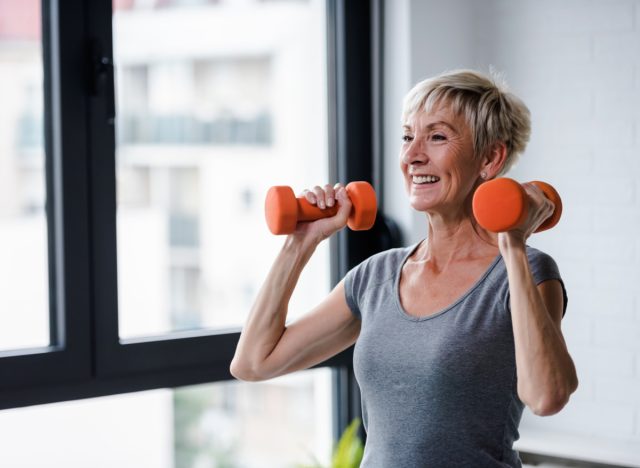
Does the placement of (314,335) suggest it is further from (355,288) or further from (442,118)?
(442,118)

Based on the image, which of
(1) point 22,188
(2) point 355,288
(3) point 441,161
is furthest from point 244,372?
(1) point 22,188

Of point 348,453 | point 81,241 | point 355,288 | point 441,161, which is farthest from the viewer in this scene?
point 348,453

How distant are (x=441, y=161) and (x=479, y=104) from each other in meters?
0.13

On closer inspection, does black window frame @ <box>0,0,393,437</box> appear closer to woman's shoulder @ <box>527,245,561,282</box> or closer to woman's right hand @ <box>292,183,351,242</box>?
woman's right hand @ <box>292,183,351,242</box>

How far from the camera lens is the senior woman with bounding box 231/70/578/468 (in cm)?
141

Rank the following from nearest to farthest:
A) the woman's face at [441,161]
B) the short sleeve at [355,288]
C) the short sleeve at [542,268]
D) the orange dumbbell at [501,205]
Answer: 1. the orange dumbbell at [501,205]
2. the short sleeve at [542,268]
3. the woman's face at [441,161]
4. the short sleeve at [355,288]

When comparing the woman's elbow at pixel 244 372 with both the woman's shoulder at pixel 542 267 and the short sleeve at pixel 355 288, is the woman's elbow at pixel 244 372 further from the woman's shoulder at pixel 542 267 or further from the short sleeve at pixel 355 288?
the woman's shoulder at pixel 542 267

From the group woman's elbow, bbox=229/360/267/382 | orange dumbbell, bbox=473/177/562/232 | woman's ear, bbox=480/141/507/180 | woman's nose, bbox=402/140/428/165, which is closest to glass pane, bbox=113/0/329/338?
woman's elbow, bbox=229/360/267/382

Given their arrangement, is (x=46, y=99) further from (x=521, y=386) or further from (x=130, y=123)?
(x=521, y=386)

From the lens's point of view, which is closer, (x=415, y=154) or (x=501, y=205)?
(x=501, y=205)

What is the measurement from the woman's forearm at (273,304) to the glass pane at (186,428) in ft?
2.76

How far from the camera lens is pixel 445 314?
1.53 metres

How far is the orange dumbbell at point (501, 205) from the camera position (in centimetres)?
136

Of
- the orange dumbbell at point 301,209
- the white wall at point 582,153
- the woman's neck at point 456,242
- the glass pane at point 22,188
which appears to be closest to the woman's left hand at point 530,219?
the woman's neck at point 456,242
